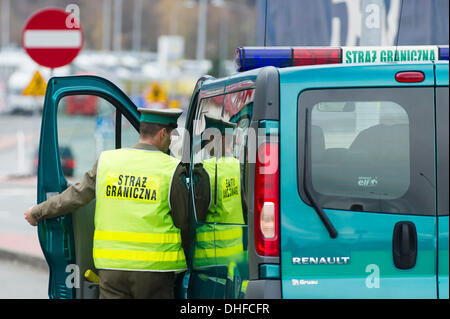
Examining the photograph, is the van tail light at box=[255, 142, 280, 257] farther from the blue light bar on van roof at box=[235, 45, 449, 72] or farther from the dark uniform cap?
the dark uniform cap

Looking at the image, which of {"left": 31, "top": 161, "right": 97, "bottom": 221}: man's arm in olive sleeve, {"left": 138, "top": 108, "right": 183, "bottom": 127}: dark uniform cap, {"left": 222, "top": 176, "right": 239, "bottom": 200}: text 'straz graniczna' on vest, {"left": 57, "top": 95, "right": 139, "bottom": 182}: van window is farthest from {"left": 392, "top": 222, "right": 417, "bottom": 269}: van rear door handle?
{"left": 57, "top": 95, "right": 139, "bottom": 182}: van window

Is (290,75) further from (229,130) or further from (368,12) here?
(368,12)

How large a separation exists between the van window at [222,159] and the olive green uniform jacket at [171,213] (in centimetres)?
15

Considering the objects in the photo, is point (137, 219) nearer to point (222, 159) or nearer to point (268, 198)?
point (222, 159)

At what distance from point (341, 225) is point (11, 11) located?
419 ft

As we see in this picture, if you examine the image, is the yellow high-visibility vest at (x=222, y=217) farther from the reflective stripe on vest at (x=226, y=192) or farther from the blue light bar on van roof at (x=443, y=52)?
the blue light bar on van roof at (x=443, y=52)

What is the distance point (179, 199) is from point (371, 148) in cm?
122

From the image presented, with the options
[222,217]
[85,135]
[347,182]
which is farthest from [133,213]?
[85,135]

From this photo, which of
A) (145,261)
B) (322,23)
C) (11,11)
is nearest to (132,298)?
(145,261)

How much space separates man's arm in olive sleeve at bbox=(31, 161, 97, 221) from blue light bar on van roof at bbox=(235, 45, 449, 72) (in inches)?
40.4

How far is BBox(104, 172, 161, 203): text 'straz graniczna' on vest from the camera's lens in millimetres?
4848

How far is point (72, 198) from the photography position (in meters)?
5.01

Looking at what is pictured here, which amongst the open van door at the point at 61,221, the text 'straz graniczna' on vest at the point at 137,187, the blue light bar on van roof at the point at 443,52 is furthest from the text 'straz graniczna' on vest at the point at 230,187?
the blue light bar on van roof at the point at 443,52

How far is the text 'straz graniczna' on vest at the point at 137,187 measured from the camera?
4.85 metres
